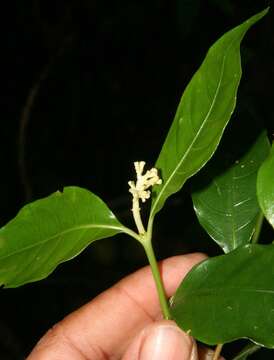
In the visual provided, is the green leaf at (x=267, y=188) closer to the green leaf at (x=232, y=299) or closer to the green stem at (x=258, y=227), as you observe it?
the green leaf at (x=232, y=299)

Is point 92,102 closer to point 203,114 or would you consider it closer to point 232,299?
point 203,114

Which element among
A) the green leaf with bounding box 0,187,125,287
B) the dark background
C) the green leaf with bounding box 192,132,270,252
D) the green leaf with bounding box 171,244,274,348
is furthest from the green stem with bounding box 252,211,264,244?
the dark background

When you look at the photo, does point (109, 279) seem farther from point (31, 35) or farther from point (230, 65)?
point (230, 65)

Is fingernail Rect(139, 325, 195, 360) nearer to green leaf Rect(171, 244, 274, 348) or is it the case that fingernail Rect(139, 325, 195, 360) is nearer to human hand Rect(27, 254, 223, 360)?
green leaf Rect(171, 244, 274, 348)

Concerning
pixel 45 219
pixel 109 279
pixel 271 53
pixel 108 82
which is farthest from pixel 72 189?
pixel 108 82

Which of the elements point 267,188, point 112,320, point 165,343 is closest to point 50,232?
point 165,343

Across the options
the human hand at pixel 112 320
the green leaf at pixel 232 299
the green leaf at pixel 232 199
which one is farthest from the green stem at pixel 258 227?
the human hand at pixel 112 320

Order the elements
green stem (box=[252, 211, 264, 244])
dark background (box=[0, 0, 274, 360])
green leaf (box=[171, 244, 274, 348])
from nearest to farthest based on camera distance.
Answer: green leaf (box=[171, 244, 274, 348]) < green stem (box=[252, 211, 264, 244]) < dark background (box=[0, 0, 274, 360])
